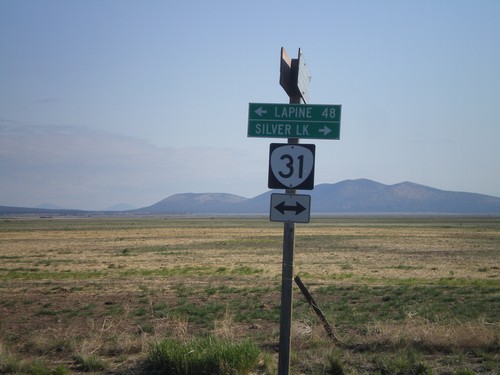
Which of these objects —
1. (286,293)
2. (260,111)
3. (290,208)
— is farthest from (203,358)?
(260,111)

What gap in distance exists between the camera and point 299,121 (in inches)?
280

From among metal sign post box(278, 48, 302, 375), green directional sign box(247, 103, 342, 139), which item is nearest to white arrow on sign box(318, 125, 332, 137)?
green directional sign box(247, 103, 342, 139)

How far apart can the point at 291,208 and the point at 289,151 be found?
721mm

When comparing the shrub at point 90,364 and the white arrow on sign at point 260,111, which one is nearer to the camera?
the white arrow on sign at point 260,111

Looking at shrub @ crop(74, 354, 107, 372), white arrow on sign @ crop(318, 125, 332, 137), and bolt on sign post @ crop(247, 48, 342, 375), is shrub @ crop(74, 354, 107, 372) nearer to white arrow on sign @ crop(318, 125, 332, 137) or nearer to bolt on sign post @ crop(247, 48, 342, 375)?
bolt on sign post @ crop(247, 48, 342, 375)

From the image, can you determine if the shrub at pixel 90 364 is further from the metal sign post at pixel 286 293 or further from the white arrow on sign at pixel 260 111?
the white arrow on sign at pixel 260 111

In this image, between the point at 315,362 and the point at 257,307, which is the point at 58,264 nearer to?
the point at 257,307

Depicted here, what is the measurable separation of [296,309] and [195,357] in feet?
28.1

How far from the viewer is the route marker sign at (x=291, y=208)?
6766 millimetres

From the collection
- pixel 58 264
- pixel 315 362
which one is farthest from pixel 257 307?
pixel 58 264

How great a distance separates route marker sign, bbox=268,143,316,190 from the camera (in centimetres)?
683

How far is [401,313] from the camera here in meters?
15.4

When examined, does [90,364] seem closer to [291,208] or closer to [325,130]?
[291,208]

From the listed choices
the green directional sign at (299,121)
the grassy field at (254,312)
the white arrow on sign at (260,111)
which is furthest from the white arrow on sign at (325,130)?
the grassy field at (254,312)
